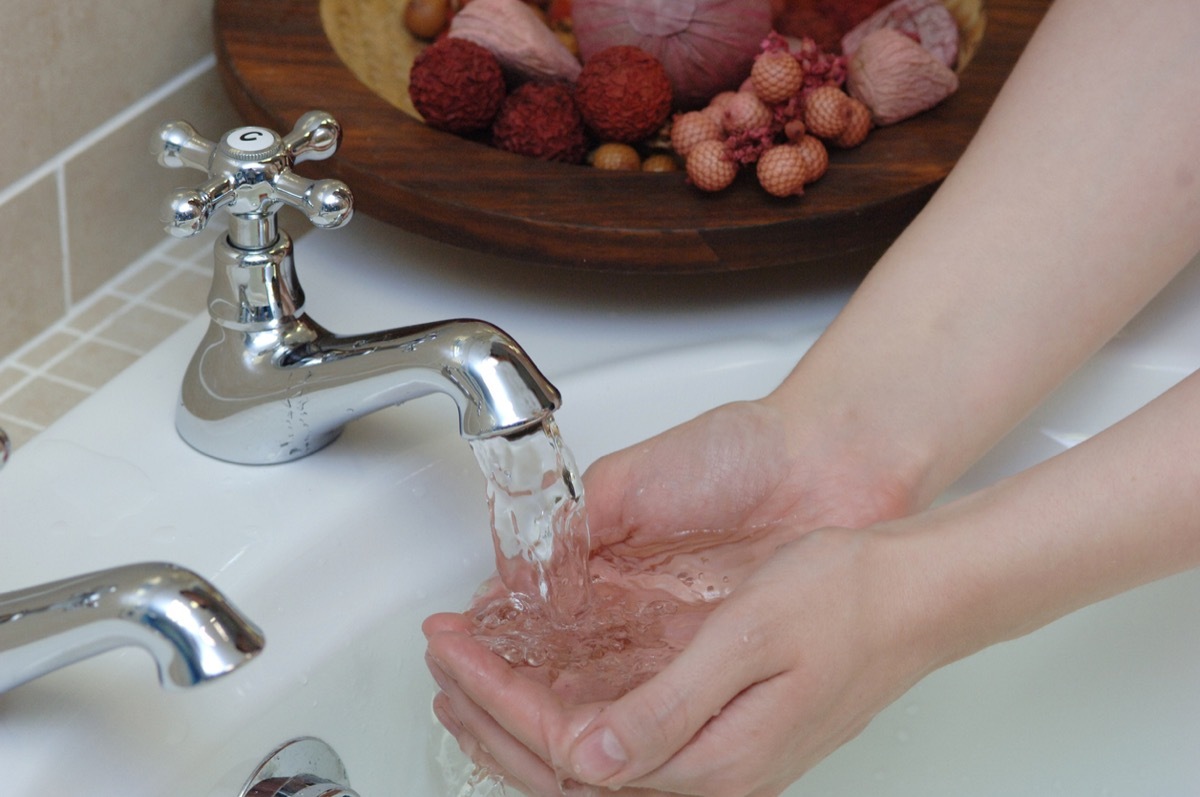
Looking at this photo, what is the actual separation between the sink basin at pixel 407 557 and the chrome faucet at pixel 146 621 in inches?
3.7

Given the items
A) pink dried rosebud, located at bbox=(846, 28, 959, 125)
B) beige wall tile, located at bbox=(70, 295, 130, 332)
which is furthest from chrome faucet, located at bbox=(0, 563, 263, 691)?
pink dried rosebud, located at bbox=(846, 28, 959, 125)

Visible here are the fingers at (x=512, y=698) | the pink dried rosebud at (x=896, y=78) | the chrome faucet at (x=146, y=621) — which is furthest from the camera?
the pink dried rosebud at (x=896, y=78)

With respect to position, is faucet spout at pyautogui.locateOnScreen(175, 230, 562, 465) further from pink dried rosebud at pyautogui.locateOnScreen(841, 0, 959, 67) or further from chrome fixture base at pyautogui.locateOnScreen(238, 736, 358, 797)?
pink dried rosebud at pyautogui.locateOnScreen(841, 0, 959, 67)

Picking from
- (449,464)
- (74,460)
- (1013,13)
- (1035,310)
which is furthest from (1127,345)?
(74,460)

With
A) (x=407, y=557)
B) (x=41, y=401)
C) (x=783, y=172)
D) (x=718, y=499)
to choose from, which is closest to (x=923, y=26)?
(x=783, y=172)

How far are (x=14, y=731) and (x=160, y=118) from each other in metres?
0.42

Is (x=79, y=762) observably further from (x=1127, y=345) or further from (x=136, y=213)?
(x=1127, y=345)

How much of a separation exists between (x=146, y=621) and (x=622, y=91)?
0.43 metres

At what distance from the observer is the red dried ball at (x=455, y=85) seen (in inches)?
27.8

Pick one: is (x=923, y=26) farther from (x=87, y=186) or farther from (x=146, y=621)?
(x=146, y=621)

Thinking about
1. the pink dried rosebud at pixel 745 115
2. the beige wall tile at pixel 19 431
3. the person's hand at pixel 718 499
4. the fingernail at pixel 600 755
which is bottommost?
the beige wall tile at pixel 19 431

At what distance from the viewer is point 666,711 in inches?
18.1

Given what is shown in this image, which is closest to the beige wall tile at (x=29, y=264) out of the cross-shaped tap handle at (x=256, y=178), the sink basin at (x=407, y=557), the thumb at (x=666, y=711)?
the sink basin at (x=407, y=557)

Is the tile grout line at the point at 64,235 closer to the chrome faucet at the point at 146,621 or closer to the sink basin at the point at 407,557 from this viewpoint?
the sink basin at the point at 407,557
